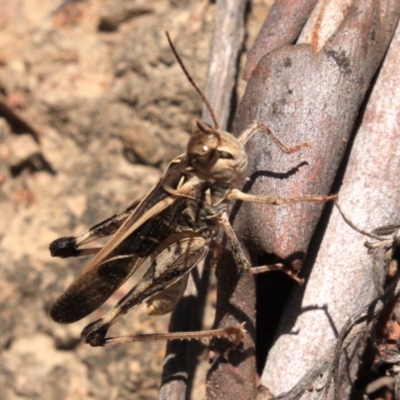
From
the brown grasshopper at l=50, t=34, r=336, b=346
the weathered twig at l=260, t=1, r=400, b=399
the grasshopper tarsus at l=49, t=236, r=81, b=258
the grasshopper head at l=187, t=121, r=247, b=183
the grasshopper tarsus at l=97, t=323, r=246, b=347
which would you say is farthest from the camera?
the grasshopper tarsus at l=49, t=236, r=81, b=258

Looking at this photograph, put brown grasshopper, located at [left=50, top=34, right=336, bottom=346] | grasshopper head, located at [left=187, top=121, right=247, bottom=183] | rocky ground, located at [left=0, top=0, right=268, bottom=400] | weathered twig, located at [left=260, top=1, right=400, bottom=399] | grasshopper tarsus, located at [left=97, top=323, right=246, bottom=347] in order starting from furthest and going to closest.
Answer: rocky ground, located at [left=0, top=0, right=268, bottom=400] < brown grasshopper, located at [left=50, top=34, right=336, bottom=346] < grasshopper head, located at [left=187, top=121, right=247, bottom=183] < grasshopper tarsus, located at [left=97, top=323, right=246, bottom=347] < weathered twig, located at [left=260, top=1, right=400, bottom=399]

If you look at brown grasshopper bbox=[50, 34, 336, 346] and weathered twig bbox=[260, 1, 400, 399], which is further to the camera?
brown grasshopper bbox=[50, 34, 336, 346]

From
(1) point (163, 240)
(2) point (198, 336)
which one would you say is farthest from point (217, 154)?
(2) point (198, 336)

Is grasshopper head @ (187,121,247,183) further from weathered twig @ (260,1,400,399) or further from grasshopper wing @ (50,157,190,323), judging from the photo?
weathered twig @ (260,1,400,399)

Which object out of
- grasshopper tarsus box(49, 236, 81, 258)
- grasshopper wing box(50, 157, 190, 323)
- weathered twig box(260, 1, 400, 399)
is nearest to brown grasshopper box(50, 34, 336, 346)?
grasshopper wing box(50, 157, 190, 323)

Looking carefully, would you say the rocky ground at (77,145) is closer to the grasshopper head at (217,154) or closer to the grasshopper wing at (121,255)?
the grasshopper wing at (121,255)

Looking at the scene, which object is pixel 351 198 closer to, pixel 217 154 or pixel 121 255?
pixel 217 154

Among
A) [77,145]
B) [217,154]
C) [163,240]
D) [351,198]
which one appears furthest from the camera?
[77,145]

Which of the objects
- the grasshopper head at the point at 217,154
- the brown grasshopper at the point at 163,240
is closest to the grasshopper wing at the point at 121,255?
the brown grasshopper at the point at 163,240
